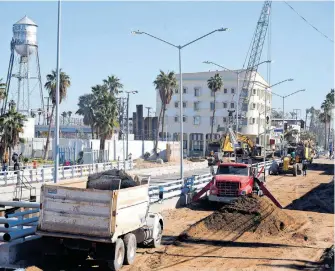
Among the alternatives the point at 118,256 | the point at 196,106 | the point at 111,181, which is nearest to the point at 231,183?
the point at 111,181

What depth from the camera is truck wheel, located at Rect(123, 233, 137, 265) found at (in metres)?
14.6

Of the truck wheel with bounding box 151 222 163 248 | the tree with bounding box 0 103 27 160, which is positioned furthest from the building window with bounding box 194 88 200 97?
the truck wheel with bounding box 151 222 163 248

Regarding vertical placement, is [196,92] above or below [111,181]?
above

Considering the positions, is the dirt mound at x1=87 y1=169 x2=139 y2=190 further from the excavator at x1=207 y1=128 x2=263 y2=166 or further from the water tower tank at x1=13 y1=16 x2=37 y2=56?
the water tower tank at x1=13 y1=16 x2=37 y2=56

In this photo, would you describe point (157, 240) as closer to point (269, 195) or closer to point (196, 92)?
point (269, 195)

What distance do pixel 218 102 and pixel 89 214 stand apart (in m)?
93.7

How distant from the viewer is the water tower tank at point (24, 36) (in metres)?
69.4

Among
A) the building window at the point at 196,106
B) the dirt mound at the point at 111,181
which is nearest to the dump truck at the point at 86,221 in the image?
the dirt mound at the point at 111,181

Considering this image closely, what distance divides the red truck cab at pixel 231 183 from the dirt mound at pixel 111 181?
9.89 meters

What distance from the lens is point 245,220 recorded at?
834 inches

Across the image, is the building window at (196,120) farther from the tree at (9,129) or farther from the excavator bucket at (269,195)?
the excavator bucket at (269,195)

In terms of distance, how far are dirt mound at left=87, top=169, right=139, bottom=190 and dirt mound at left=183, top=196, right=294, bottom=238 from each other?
3.78 metres

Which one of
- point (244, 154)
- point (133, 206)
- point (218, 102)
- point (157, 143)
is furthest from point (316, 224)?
point (218, 102)

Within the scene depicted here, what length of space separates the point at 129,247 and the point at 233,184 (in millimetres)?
12439
